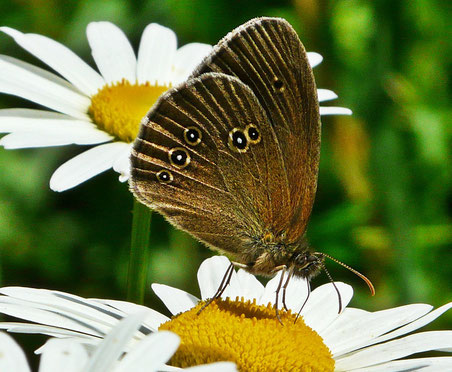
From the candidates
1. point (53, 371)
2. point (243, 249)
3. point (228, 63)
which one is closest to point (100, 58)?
point (228, 63)

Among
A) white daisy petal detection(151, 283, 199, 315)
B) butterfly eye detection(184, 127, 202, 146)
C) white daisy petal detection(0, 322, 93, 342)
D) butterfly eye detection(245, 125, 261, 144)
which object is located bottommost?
white daisy petal detection(0, 322, 93, 342)

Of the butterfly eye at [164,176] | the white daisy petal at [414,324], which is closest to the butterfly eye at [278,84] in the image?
the butterfly eye at [164,176]

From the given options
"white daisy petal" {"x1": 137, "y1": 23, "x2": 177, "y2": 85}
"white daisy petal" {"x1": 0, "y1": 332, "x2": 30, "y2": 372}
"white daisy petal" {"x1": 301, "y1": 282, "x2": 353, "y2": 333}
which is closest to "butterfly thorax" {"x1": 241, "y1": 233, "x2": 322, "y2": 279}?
"white daisy petal" {"x1": 301, "y1": 282, "x2": 353, "y2": 333}

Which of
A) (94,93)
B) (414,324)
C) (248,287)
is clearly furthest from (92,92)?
(414,324)

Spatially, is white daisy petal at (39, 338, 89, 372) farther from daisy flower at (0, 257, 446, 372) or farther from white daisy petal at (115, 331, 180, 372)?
daisy flower at (0, 257, 446, 372)

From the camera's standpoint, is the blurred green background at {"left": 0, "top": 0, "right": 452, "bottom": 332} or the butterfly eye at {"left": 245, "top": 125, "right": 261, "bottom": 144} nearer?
the butterfly eye at {"left": 245, "top": 125, "right": 261, "bottom": 144}

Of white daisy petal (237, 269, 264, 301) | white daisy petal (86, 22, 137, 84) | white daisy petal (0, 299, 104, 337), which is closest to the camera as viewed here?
white daisy petal (0, 299, 104, 337)

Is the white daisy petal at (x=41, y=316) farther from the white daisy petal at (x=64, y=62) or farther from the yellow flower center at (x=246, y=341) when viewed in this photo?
the white daisy petal at (x=64, y=62)
